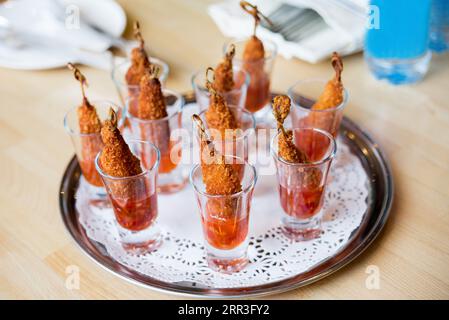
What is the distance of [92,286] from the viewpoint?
1.01m

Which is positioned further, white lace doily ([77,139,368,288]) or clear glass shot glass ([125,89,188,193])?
clear glass shot glass ([125,89,188,193])

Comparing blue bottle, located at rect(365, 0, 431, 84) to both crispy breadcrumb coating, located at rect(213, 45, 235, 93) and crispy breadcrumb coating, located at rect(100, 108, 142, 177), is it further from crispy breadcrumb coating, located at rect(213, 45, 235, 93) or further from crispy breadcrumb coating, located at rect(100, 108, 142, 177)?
crispy breadcrumb coating, located at rect(100, 108, 142, 177)

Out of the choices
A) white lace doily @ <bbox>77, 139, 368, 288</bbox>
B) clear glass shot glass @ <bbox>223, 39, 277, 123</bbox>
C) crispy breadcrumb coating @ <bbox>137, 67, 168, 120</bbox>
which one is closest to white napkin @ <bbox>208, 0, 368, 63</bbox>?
clear glass shot glass @ <bbox>223, 39, 277, 123</bbox>

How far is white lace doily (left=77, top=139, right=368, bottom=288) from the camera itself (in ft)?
3.34

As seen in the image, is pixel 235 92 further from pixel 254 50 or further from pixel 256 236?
pixel 256 236

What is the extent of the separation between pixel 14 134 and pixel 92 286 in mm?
527

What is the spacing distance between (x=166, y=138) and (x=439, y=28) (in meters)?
0.81

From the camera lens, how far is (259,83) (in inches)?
52.7

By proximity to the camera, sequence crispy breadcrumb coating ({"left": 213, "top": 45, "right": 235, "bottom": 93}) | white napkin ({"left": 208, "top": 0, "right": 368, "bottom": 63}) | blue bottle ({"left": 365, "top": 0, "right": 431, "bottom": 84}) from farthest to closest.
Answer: white napkin ({"left": 208, "top": 0, "right": 368, "bottom": 63}), blue bottle ({"left": 365, "top": 0, "right": 431, "bottom": 84}), crispy breadcrumb coating ({"left": 213, "top": 45, "right": 235, "bottom": 93})

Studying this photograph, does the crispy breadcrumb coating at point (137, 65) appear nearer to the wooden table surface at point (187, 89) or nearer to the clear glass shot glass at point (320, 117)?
the wooden table surface at point (187, 89)

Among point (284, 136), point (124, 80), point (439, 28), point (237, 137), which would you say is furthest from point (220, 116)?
point (439, 28)

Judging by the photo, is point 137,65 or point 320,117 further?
point 137,65

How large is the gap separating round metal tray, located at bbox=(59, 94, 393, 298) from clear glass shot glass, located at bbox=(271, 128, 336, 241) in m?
0.08
